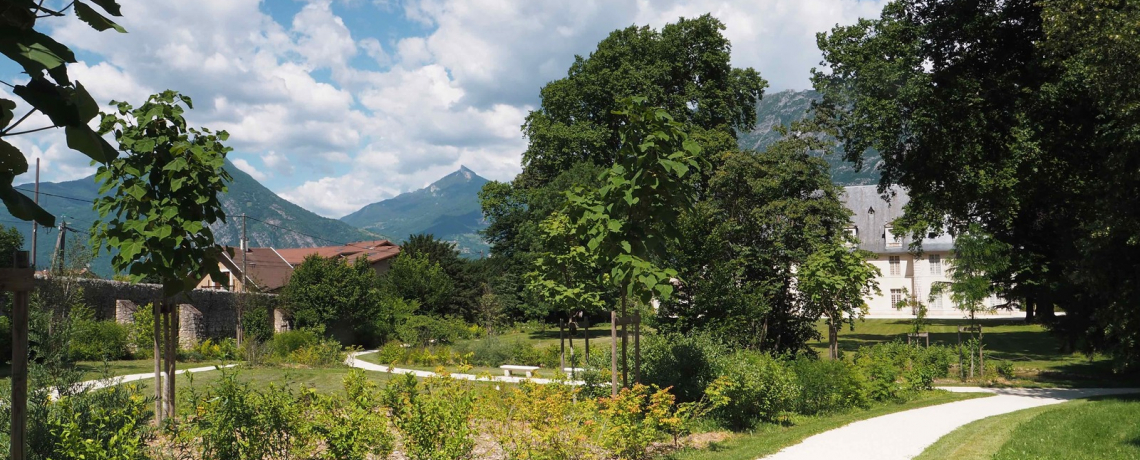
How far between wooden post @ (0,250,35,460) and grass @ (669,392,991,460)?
632 cm

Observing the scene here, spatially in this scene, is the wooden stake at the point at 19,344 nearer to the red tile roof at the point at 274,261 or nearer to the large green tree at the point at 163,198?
the large green tree at the point at 163,198

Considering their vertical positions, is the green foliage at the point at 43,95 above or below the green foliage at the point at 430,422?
above

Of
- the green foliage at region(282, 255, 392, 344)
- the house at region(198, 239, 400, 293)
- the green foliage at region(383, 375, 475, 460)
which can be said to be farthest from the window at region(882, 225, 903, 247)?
the green foliage at region(383, 375, 475, 460)

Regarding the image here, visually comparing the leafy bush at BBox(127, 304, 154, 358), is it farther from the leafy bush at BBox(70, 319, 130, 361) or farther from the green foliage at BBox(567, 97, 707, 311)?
the green foliage at BBox(567, 97, 707, 311)

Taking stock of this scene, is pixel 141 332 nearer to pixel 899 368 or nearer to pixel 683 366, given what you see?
pixel 683 366

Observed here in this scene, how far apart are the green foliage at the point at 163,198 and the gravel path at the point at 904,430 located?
6566mm

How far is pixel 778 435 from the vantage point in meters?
10.6

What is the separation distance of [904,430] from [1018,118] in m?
9.13

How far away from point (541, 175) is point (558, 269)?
20.1m

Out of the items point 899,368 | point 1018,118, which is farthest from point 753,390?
point 1018,118

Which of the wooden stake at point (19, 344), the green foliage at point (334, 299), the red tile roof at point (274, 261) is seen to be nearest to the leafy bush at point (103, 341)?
the green foliage at point (334, 299)

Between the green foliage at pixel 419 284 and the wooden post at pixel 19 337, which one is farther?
the green foliage at pixel 419 284

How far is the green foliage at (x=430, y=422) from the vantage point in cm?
664

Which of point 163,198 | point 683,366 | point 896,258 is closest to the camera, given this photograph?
A: point 163,198
